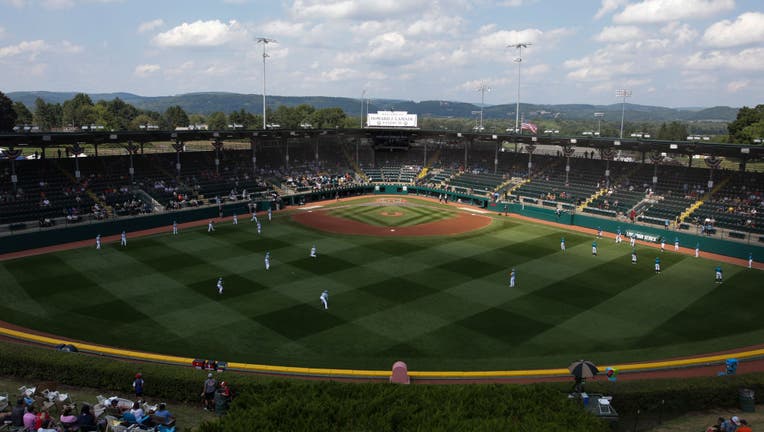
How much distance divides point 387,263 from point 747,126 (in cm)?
7767

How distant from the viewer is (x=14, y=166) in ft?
157

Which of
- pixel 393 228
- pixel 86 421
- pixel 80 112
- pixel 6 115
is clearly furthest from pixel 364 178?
pixel 80 112

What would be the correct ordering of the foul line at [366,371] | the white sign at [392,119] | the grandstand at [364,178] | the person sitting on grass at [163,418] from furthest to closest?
the white sign at [392,119]
the grandstand at [364,178]
the foul line at [366,371]
the person sitting on grass at [163,418]

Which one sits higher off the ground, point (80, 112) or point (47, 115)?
point (80, 112)

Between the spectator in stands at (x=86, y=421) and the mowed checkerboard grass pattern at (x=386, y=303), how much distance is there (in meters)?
8.72

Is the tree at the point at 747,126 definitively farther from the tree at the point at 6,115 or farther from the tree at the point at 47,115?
the tree at the point at 47,115

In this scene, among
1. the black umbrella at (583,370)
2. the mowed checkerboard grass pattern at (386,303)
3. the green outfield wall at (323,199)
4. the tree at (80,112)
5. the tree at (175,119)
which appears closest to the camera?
the black umbrella at (583,370)

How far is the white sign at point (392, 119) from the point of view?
77.2 m

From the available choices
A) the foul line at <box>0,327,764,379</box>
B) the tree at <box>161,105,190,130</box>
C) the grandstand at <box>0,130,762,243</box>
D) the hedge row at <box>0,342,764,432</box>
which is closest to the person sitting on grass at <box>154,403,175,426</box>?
the hedge row at <box>0,342,764,432</box>

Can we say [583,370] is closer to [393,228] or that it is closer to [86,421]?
[86,421]

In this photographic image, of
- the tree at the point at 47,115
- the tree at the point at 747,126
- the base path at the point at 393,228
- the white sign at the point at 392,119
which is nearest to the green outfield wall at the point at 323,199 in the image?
the base path at the point at 393,228

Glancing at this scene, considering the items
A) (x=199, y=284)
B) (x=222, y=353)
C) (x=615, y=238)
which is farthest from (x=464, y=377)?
(x=615, y=238)

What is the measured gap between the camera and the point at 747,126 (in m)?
81.8

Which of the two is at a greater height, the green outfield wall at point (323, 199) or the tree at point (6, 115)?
the tree at point (6, 115)
